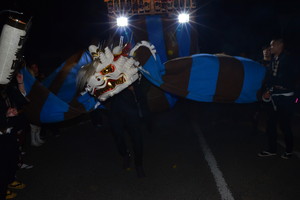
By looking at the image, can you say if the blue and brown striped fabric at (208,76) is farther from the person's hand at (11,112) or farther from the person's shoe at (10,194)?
the person's shoe at (10,194)

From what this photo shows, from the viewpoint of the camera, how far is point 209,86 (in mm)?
4477

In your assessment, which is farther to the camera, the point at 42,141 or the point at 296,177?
the point at 42,141

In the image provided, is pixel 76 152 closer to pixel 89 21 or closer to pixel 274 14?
pixel 274 14

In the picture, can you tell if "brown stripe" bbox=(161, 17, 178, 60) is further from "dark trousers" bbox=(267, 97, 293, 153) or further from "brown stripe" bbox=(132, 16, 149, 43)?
"dark trousers" bbox=(267, 97, 293, 153)

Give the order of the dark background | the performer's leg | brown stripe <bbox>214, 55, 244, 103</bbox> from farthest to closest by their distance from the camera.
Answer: the dark background
brown stripe <bbox>214, 55, 244, 103</bbox>
the performer's leg

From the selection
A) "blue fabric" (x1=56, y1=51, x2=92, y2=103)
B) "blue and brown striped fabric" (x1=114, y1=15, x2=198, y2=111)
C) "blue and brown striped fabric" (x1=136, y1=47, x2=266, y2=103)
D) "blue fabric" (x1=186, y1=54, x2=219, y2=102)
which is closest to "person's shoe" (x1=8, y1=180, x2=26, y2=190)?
"blue fabric" (x1=56, y1=51, x2=92, y2=103)

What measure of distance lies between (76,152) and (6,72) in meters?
2.97

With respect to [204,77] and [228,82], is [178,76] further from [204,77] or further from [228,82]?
[228,82]

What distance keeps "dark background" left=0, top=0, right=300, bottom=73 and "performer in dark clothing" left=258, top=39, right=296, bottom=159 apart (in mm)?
10767

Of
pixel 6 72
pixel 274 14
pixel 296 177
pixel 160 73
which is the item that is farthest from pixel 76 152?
pixel 274 14

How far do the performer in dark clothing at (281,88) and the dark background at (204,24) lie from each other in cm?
1077

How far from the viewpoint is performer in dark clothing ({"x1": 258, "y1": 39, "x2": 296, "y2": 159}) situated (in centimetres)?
412

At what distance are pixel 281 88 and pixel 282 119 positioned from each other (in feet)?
1.68

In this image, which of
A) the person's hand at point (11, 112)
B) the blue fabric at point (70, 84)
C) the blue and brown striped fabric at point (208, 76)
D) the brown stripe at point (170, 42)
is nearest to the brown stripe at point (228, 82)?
the blue and brown striped fabric at point (208, 76)
